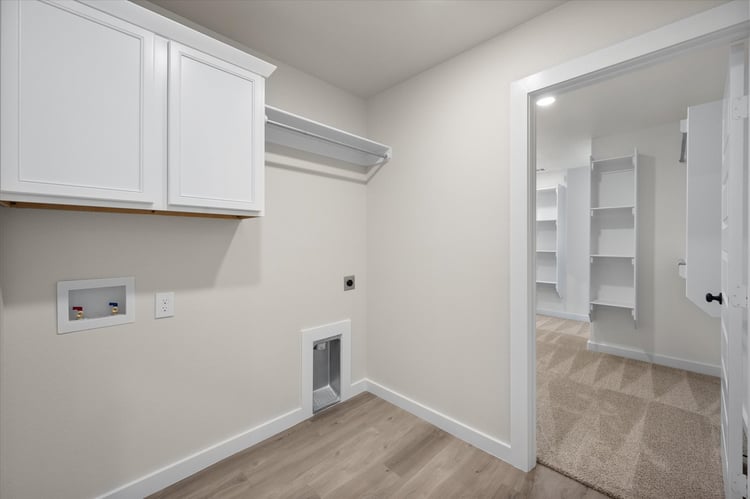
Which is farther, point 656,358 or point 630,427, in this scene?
point 656,358

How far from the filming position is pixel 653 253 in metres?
3.42

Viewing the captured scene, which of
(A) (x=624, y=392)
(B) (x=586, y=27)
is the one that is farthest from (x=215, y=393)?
(A) (x=624, y=392)

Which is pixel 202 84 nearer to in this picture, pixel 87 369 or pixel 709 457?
pixel 87 369

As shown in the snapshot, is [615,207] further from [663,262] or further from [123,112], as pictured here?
[123,112]

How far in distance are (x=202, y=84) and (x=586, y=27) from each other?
188 centimetres

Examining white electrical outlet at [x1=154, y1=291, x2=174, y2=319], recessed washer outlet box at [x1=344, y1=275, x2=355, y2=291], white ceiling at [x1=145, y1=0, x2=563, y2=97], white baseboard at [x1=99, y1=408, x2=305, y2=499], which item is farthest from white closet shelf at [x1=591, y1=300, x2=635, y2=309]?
white electrical outlet at [x1=154, y1=291, x2=174, y2=319]

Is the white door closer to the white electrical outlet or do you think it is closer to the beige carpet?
the beige carpet

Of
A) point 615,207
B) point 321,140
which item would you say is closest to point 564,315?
point 615,207

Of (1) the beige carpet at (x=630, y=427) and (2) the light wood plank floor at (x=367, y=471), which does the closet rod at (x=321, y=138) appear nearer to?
(2) the light wood plank floor at (x=367, y=471)

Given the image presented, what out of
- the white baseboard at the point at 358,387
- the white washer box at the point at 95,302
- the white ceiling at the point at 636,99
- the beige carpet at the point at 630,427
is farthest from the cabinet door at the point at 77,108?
the beige carpet at the point at 630,427

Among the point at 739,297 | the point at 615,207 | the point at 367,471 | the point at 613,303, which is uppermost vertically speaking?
the point at 615,207

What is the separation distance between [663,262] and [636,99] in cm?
175

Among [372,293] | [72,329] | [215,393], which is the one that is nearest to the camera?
[72,329]

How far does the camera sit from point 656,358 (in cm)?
340
